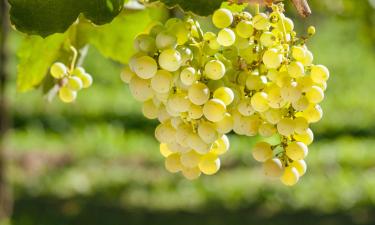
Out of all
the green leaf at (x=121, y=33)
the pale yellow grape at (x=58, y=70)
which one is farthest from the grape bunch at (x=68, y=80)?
the green leaf at (x=121, y=33)

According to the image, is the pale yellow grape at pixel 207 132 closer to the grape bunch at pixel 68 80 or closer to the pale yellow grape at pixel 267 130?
the pale yellow grape at pixel 267 130

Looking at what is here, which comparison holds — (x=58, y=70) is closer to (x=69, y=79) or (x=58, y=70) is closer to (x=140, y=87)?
(x=69, y=79)

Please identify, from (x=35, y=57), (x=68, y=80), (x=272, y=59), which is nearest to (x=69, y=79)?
(x=68, y=80)

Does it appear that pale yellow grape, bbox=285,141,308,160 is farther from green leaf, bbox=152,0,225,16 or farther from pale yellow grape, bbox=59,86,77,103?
pale yellow grape, bbox=59,86,77,103

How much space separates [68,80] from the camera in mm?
919

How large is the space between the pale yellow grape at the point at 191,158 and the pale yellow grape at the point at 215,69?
9 cm

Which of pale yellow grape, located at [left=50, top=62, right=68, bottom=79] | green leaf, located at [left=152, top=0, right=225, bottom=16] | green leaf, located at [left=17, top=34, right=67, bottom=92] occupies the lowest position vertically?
green leaf, located at [left=152, top=0, right=225, bottom=16]

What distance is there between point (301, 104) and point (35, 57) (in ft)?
1.39

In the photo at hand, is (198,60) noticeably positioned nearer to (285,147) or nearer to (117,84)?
(285,147)

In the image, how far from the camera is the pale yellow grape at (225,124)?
703 mm

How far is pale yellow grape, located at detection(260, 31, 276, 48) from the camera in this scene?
708 mm

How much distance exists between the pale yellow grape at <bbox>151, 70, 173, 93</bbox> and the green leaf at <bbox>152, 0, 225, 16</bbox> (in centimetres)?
6

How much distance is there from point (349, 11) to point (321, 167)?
4838 millimetres

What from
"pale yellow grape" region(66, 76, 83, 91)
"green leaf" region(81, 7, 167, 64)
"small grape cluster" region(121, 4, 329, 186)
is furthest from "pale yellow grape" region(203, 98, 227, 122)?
"green leaf" region(81, 7, 167, 64)
